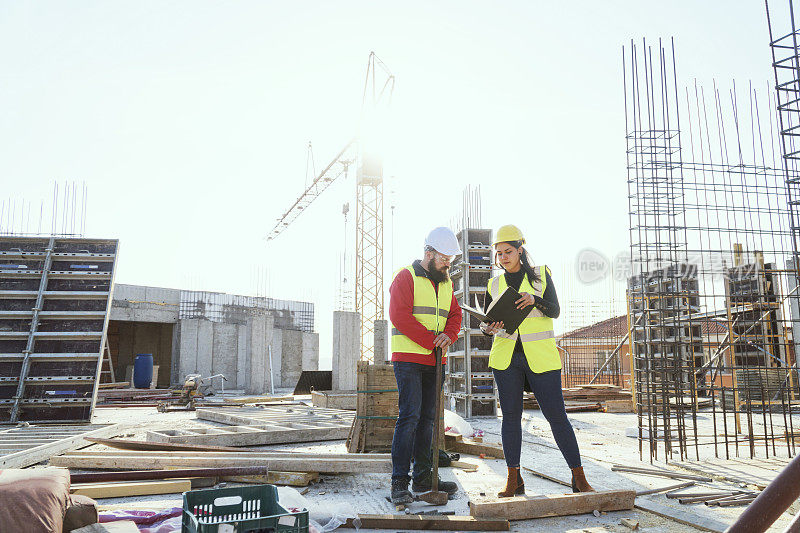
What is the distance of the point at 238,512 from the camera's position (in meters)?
2.83

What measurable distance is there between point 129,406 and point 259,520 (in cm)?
1257

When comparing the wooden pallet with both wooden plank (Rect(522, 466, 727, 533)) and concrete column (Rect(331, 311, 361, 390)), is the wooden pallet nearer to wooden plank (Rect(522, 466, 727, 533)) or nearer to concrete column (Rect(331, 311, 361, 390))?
wooden plank (Rect(522, 466, 727, 533))

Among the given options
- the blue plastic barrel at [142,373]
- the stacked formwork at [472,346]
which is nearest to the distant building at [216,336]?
the blue plastic barrel at [142,373]

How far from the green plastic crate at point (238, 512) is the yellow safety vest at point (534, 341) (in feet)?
6.52

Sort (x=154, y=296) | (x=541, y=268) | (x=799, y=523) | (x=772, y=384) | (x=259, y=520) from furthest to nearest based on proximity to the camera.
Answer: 1. (x=154, y=296)
2. (x=772, y=384)
3. (x=541, y=268)
4. (x=259, y=520)
5. (x=799, y=523)

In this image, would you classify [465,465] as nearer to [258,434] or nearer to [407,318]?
[407,318]

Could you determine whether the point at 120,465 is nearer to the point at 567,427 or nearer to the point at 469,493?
the point at 469,493

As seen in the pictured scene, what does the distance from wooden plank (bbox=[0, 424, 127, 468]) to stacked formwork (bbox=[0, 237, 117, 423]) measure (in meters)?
0.93

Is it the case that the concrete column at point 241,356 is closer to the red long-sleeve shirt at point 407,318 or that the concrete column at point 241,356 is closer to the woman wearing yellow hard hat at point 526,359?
the red long-sleeve shirt at point 407,318

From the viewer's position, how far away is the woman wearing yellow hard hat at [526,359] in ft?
13.0

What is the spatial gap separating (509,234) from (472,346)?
6982 millimetres

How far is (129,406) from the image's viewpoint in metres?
13.3

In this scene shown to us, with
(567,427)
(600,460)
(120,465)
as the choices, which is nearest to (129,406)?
(120,465)

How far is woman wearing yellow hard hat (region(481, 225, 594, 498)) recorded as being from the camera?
13.0 feet
